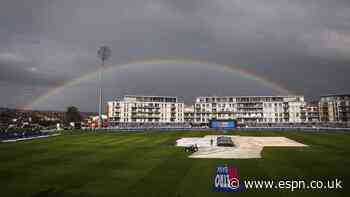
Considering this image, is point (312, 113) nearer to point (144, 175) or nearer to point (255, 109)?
point (255, 109)

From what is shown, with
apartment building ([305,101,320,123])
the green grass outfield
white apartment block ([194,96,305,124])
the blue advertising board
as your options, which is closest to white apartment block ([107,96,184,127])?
white apartment block ([194,96,305,124])

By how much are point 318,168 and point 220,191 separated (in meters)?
12.6

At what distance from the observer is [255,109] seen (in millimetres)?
184875

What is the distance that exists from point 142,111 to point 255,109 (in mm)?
83964

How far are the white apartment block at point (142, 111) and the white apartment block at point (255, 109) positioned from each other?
907 inches

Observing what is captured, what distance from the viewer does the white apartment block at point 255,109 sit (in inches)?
7215

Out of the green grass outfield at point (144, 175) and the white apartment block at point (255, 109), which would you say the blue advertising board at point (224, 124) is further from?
the green grass outfield at point (144, 175)

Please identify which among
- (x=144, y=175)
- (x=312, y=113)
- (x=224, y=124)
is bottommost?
(x=144, y=175)

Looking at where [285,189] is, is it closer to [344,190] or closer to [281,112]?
[344,190]

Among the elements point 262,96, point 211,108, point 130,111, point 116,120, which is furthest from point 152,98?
point 262,96

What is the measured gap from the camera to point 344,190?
16078 mm

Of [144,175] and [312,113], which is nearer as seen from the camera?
[144,175]

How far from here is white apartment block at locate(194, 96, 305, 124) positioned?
183 meters

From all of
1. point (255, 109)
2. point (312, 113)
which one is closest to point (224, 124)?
point (255, 109)
